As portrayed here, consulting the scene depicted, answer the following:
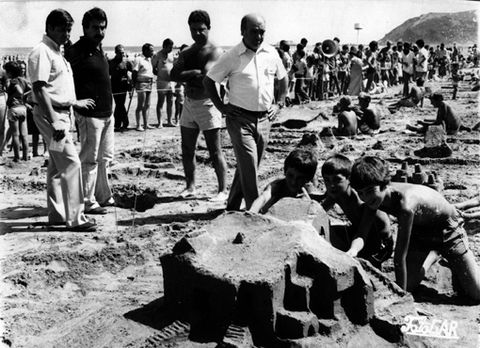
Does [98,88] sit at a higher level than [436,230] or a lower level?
higher

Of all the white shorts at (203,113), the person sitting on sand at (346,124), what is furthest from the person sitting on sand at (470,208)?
the person sitting on sand at (346,124)

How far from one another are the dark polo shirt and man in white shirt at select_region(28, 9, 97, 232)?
0.69 ft

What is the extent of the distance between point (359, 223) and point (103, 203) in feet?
9.80

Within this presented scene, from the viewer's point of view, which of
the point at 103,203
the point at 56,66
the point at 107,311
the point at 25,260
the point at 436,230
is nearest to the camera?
the point at 107,311

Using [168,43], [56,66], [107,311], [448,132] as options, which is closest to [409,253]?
[107,311]

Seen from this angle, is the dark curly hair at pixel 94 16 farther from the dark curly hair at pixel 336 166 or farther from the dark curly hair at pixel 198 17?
the dark curly hair at pixel 336 166

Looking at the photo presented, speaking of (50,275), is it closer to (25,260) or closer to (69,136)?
(25,260)

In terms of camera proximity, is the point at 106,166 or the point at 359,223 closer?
the point at 359,223

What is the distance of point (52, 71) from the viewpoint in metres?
5.29

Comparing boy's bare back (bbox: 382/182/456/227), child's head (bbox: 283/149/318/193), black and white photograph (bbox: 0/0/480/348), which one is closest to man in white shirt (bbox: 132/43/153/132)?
black and white photograph (bbox: 0/0/480/348)

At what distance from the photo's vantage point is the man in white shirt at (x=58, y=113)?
5172 millimetres

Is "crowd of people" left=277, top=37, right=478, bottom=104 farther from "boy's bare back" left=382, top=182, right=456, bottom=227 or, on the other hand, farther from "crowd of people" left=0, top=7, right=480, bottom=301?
"boy's bare back" left=382, top=182, right=456, bottom=227

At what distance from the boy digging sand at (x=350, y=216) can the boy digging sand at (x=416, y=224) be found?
22cm

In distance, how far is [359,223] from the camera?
445 cm
